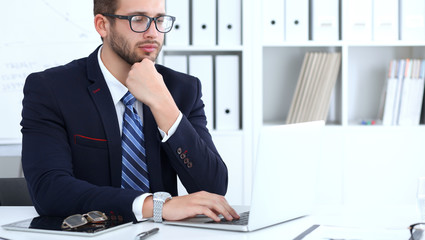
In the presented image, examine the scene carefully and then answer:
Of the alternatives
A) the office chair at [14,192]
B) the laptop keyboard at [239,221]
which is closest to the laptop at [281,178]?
the laptop keyboard at [239,221]

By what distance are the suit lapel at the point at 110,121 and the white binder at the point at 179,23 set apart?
3.70 ft

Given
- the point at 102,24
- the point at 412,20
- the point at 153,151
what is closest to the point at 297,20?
the point at 412,20

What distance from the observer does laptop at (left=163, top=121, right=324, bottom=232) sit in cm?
113

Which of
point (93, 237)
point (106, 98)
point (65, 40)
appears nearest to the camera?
point (93, 237)

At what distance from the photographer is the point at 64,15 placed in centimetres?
271

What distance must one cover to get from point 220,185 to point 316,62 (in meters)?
1.37

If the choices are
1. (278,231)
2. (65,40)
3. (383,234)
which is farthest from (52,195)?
(65,40)

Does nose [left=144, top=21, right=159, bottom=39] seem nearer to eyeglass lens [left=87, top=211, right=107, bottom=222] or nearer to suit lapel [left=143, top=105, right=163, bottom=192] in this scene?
suit lapel [left=143, top=105, right=163, bottom=192]

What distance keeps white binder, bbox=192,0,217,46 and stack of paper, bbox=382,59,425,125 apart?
928mm

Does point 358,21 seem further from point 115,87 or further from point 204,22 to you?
point 115,87

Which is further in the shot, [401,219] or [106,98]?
[106,98]

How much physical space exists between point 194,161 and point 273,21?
138 cm

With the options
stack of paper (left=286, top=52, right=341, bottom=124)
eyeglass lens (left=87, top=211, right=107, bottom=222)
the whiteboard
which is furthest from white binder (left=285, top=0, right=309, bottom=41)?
eyeglass lens (left=87, top=211, right=107, bottom=222)

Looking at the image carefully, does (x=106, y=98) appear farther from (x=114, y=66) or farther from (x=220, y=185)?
(x=220, y=185)
